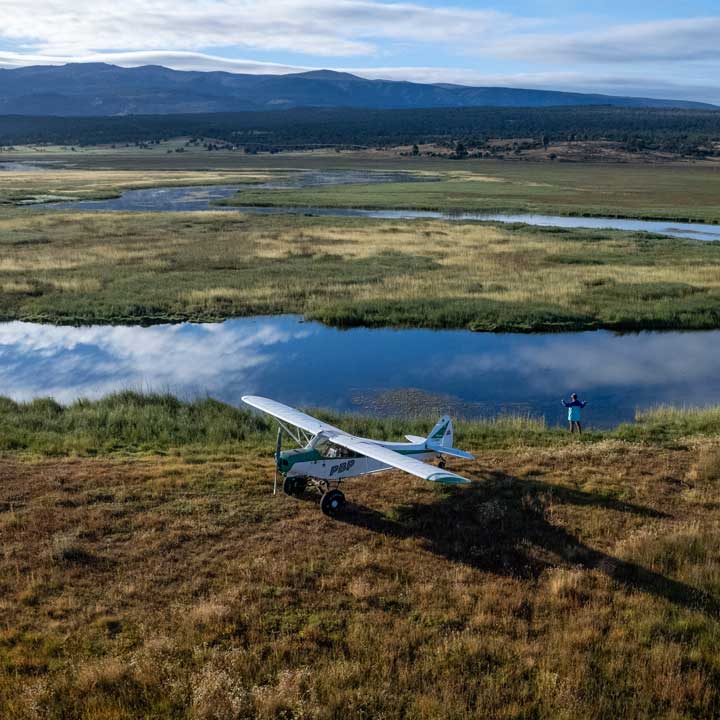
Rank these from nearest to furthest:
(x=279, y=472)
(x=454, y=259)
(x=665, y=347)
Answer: (x=279, y=472) → (x=665, y=347) → (x=454, y=259)

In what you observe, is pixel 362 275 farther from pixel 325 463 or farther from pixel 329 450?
pixel 325 463

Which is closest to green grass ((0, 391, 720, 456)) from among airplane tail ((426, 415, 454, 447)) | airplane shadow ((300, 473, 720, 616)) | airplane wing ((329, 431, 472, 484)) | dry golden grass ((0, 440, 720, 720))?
dry golden grass ((0, 440, 720, 720))

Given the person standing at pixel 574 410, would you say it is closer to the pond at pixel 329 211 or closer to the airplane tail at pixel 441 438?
the airplane tail at pixel 441 438

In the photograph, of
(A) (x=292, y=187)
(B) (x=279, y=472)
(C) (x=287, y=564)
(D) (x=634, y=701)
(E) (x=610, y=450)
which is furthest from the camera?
(A) (x=292, y=187)

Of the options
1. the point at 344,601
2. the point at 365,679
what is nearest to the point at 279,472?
the point at 344,601

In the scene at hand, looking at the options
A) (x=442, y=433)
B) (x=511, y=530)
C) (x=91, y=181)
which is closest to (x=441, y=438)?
(x=442, y=433)

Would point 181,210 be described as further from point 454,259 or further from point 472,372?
point 472,372
